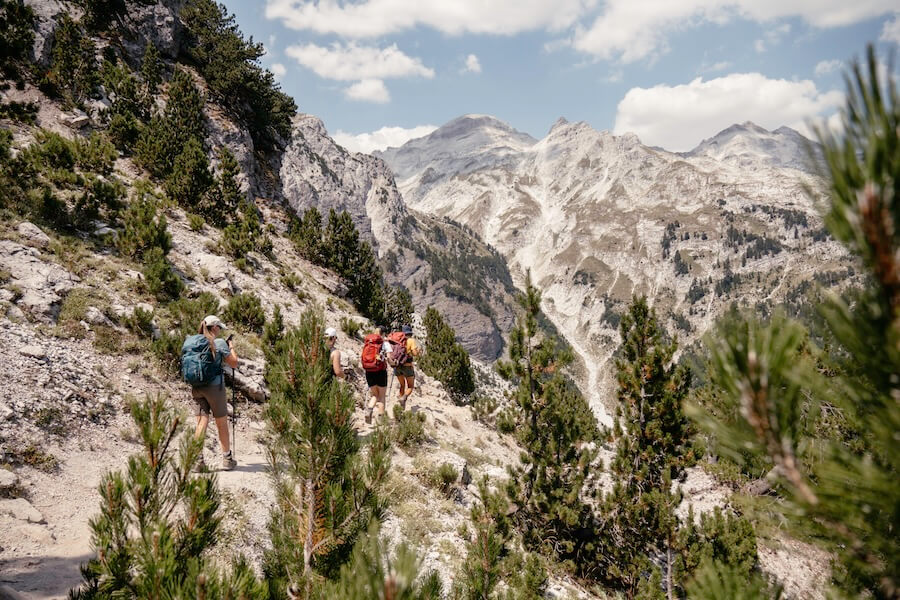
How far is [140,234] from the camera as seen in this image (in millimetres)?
11805

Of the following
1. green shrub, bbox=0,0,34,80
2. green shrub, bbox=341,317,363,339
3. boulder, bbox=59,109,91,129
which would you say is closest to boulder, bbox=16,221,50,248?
green shrub, bbox=341,317,363,339

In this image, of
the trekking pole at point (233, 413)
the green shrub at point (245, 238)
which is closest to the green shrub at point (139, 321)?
the trekking pole at point (233, 413)

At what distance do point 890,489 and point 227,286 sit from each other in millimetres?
14992

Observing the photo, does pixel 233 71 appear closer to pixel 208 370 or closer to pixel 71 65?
pixel 71 65

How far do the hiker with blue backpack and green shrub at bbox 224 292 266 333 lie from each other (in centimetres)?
584

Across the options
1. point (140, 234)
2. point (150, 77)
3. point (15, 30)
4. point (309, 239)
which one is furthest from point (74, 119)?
point (309, 239)

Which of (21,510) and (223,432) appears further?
(223,432)

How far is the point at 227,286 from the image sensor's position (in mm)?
13891

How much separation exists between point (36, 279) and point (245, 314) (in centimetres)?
460

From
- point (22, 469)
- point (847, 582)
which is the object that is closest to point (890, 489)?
point (847, 582)

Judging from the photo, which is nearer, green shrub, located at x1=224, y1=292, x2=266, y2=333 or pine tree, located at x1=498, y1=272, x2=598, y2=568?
pine tree, located at x1=498, y1=272, x2=598, y2=568

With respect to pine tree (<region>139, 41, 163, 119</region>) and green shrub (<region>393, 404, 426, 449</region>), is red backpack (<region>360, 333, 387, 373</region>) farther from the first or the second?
pine tree (<region>139, 41, 163, 119</region>)

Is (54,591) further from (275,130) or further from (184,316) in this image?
(275,130)

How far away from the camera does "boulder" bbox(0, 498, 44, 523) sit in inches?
193
